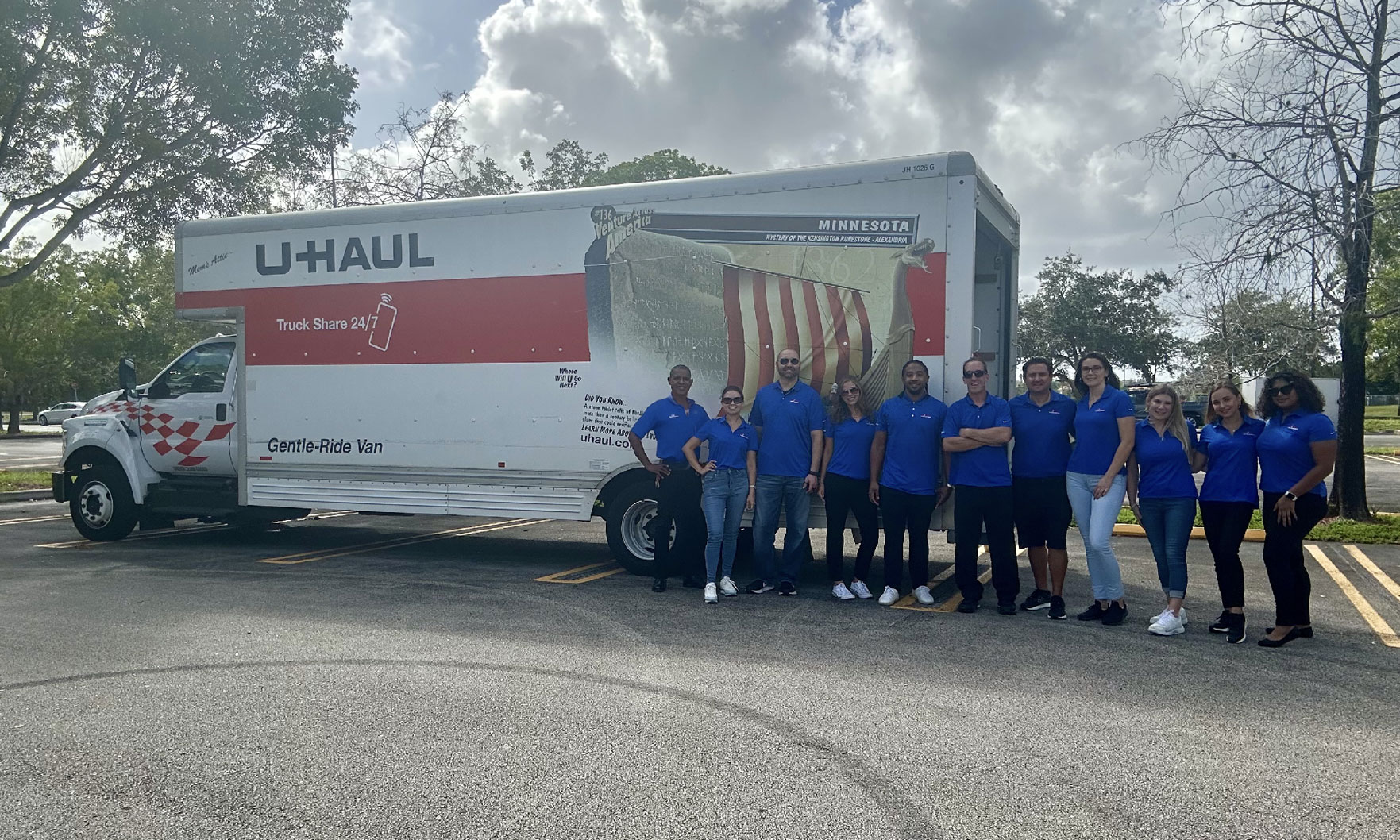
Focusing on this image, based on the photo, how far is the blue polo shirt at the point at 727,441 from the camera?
23.0 ft

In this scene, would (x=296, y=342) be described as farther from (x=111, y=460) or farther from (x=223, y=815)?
(x=223, y=815)

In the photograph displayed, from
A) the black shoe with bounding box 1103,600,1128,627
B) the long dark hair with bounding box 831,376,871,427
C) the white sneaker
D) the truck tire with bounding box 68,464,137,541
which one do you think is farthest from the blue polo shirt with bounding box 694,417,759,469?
the truck tire with bounding box 68,464,137,541

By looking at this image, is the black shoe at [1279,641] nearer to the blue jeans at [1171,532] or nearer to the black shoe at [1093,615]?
the blue jeans at [1171,532]

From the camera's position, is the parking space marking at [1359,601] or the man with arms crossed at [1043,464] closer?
the parking space marking at [1359,601]

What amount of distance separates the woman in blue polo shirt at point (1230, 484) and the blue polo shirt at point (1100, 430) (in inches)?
18.8

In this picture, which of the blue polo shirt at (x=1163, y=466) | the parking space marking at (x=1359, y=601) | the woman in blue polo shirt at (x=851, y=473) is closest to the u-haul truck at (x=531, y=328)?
the woman in blue polo shirt at (x=851, y=473)

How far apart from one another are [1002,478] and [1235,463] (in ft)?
4.47

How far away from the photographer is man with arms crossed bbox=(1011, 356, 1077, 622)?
21.1 feet

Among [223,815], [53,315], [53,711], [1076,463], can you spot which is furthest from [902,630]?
[53,315]

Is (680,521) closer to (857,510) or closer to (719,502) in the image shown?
(719,502)

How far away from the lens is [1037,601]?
268 inches

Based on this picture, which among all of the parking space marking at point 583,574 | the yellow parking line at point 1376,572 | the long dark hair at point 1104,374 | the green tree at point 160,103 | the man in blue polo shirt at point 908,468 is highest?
the green tree at point 160,103

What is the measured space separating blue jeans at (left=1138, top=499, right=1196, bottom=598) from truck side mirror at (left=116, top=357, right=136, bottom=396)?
892 centimetres

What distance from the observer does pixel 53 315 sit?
1499 inches
